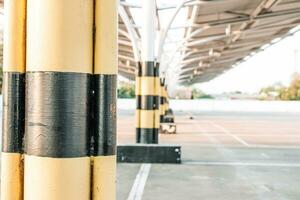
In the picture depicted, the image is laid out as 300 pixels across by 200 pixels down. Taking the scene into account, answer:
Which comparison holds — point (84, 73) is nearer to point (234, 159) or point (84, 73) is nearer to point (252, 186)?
point (252, 186)

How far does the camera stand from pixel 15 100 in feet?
6.77

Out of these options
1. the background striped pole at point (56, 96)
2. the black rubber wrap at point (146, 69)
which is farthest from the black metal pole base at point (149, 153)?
the background striped pole at point (56, 96)

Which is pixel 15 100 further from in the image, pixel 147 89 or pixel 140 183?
pixel 147 89

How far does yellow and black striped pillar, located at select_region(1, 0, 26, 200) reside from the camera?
6.72ft

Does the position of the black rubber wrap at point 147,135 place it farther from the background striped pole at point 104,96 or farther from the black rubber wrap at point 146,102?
the background striped pole at point 104,96

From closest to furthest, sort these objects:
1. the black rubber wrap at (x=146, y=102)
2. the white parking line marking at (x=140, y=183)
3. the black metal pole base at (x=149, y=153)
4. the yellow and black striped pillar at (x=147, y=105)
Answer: the white parking line marking at (x=140, y=183) → the black metal pole base at (x=149, y=153) → the yellow and black striped pillar at (x=147, y=105) → the black rubber wrap at (x=146, y=102)

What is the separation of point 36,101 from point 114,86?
Result: 365 millimetres

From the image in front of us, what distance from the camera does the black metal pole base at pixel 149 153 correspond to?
35.4 ft

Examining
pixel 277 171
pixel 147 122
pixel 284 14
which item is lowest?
pixel 277 171

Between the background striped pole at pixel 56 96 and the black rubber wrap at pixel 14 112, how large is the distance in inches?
4.2

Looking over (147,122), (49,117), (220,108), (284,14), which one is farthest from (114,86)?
(220,108)

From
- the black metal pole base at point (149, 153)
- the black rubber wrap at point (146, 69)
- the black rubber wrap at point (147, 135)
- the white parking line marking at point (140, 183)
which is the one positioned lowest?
the white parking line marking at point (140, 183)

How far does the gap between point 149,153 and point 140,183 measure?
263 centimetres

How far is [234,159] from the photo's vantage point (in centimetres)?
1188
